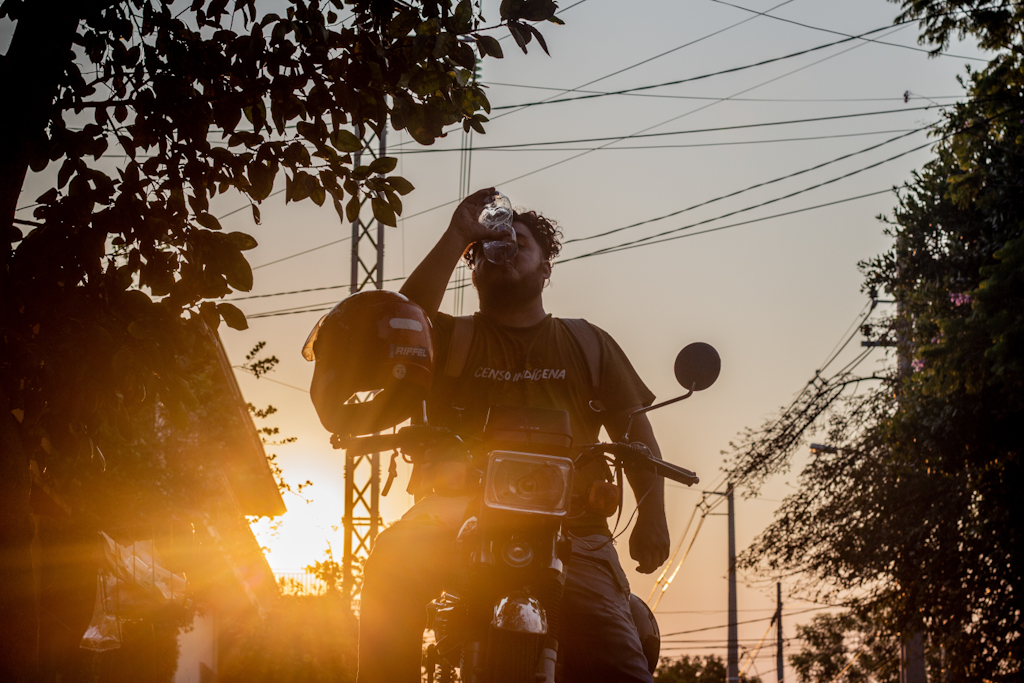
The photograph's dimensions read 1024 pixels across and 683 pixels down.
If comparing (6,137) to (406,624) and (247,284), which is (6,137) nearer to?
(247,284)

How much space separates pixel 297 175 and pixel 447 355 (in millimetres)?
885

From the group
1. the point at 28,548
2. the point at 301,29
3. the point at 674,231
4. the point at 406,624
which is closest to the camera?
the point at 406,624

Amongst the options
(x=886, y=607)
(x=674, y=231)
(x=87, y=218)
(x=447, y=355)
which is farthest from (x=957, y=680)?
(x=87, y=218)

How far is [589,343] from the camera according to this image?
347 cm

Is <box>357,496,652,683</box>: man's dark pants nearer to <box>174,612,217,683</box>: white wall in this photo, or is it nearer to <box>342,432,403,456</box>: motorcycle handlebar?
<box>342,432,403,456</box>: motorcycle handlebar

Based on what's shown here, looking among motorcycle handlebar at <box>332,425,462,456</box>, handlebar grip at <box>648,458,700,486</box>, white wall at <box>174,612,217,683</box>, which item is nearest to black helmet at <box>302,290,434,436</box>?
motorcycle handlebar at <box>332,425,462,456</box>

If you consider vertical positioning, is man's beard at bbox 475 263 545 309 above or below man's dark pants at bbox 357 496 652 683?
above

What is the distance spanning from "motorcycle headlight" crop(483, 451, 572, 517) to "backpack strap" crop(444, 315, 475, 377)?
102 cm

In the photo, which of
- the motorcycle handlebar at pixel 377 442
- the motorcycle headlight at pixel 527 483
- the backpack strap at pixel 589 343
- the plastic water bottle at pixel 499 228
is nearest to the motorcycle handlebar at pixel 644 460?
the motorcycle headlight at pixel 527 483

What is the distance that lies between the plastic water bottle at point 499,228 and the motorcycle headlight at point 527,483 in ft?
3.71

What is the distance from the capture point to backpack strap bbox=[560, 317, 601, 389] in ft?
11.2

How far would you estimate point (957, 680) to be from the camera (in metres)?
15.4

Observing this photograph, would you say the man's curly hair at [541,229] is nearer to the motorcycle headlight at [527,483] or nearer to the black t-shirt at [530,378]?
the black t-shirt at [530,378]

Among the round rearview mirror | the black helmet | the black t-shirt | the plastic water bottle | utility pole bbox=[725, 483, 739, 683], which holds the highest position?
utility pole bbox=[725, 483, 739, 683]
